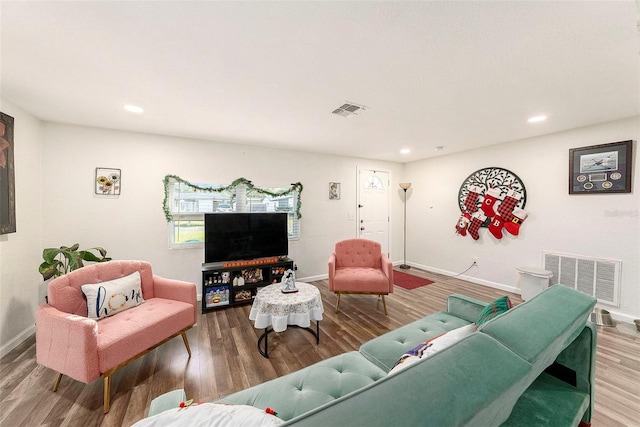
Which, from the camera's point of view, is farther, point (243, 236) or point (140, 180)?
point (243, 236)

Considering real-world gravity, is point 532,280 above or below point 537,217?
below

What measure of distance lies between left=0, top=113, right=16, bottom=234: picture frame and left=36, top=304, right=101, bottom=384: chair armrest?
1.22 metres

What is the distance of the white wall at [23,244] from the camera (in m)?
2.15

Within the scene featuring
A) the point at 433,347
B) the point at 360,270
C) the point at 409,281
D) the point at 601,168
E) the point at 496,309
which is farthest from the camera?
the point at 409,281

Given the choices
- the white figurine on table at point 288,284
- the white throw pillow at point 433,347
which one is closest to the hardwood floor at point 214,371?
the white figurine on table at point 288,284

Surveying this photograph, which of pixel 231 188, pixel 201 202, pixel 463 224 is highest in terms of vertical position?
pixel 231 188

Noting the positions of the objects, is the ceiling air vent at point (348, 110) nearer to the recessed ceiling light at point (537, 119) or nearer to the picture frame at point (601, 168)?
the recessed ceiling light at point (537, 119)

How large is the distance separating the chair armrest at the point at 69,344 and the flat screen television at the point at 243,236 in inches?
62.0

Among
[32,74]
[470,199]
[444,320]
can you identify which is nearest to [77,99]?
[32,74]

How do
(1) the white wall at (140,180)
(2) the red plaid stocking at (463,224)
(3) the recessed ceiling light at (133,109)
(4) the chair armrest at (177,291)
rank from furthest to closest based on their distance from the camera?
(2) the red plaid stocking at (463,224), (1) the white wall at (140,180), (3) the recessed ceiling light at (133,109), (4) the chair armrest at (177,291)

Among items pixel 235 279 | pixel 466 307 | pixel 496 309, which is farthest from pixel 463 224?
pixel 235 279

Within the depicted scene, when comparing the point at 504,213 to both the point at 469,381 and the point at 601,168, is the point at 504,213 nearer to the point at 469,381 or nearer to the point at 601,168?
the point at 601,168

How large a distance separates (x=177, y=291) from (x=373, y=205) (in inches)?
154

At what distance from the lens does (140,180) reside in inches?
121
